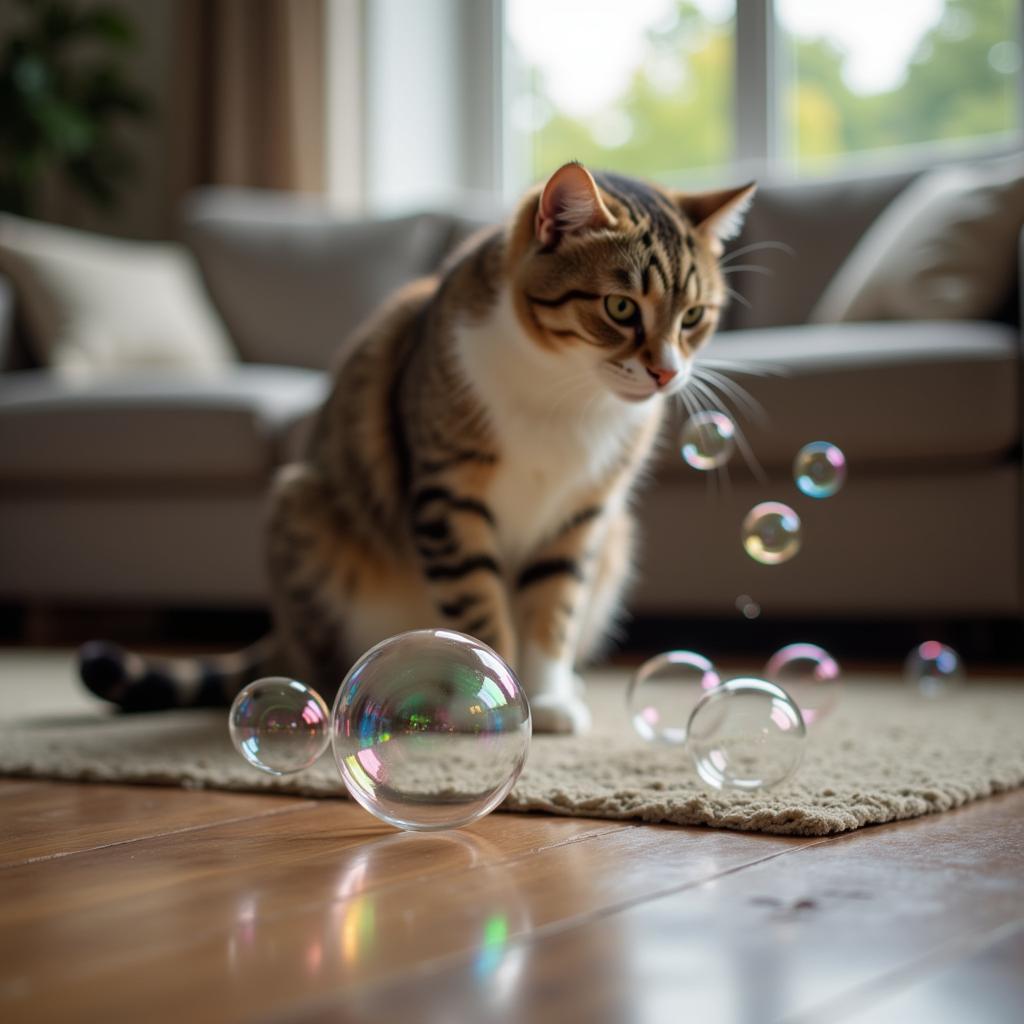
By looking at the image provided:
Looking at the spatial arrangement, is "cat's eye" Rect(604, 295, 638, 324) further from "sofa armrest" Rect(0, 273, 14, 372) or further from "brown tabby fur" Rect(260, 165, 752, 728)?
"sofa armrest" Rect(0, 273, 14, 372)

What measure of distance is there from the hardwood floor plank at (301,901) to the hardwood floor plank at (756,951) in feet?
0.09

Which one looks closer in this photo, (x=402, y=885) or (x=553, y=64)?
(x=402, y=885)

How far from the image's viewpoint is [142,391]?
9.95 ft

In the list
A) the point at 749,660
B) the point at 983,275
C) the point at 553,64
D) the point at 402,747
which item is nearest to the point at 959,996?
the point at 402,747

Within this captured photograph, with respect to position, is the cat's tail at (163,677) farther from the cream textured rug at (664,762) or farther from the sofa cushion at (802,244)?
the sofa cushion at (802,244)

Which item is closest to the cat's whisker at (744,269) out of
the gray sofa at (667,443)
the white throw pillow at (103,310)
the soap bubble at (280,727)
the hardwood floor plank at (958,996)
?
the gray sofa at (667,443)

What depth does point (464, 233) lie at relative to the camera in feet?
12.3

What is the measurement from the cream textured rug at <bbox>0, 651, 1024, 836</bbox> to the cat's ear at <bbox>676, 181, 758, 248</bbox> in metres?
0.64

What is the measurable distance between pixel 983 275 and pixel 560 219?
1506mm

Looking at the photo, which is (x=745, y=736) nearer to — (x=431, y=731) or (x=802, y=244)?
(x=431, y=731)

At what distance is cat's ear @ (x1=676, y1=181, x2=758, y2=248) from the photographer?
1.63 meters

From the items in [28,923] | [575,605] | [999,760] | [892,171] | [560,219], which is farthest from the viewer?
[892,171]

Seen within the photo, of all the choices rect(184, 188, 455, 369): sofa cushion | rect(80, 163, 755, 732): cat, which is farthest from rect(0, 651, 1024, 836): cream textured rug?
rect(184, 188, 455, 369): sofa cushion

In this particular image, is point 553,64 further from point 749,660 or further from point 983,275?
point 749,660
